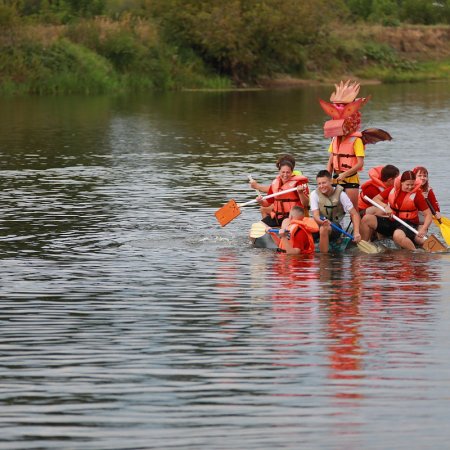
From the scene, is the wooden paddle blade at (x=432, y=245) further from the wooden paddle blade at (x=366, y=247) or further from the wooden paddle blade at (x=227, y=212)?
the wooden paddle blade at (x=227, y=212)

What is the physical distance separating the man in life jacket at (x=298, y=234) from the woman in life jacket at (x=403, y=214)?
A: 0.74m

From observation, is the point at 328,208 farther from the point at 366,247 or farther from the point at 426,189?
the point at 426,189

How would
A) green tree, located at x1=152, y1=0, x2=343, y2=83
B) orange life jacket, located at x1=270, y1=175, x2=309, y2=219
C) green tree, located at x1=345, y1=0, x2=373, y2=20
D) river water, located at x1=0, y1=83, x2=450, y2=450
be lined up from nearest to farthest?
river water, located at x1=0, y1=83, x2=450, y2=450 < orange life jacket, located at x1=270, y1=175, x2=309, y2=219 < green tree, located at x1=152, y1=0, x2=343, y2=83 < green tree, located at x1=345, y1=0, x2=373, y2=20

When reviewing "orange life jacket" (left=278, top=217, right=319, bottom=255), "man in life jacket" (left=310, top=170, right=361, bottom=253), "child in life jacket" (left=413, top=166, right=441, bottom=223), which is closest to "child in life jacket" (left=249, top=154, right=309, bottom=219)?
"man in life jacket" (left=310, top=170, right=361, bottom=253)

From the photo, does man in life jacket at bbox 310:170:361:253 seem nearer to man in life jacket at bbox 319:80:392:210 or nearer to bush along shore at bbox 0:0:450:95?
man in life jacket at bbox 319:80:392:210

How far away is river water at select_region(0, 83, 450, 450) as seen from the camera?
7.81 meters

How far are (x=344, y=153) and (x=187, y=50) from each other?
42.4 m

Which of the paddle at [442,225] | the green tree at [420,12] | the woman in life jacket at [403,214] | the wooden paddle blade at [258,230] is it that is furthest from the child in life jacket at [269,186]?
the green tree at [420,12]

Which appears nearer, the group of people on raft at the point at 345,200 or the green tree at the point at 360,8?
the group of people on raft at the point at 345,200

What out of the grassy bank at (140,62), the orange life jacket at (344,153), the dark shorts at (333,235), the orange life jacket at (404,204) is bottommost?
the grassy bank at (140,62)

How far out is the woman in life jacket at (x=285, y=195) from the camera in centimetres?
1489

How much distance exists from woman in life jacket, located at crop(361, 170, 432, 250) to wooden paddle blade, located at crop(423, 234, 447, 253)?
56 mm

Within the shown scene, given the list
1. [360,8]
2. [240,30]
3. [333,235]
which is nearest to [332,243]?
[333,235]

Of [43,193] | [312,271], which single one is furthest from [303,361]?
[43,193]
